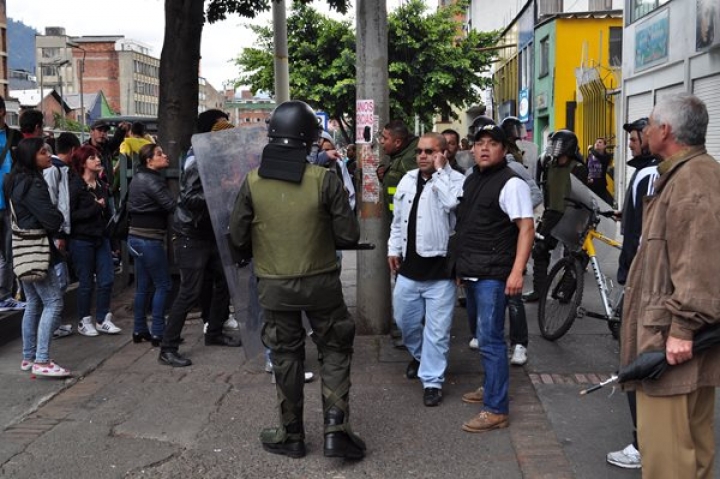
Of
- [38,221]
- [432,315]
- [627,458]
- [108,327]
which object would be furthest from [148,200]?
[627,458]

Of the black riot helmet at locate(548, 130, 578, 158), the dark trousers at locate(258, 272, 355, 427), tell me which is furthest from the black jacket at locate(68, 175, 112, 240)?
the black riot helmet at locate(548, 130, 578, 158)

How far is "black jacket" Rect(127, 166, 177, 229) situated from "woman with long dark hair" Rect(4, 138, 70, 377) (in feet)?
2.58

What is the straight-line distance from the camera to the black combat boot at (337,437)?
4.50 m

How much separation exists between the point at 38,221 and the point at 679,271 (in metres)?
4.70

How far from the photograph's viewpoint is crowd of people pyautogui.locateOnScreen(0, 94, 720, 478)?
11.0 feet

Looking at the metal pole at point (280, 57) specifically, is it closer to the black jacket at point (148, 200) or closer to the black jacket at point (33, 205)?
the black jacket at point (148, 200)

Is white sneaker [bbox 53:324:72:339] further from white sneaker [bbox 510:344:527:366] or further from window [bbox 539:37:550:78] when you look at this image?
window [bbox 539:37:550:78]

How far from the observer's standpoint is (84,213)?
7453 millimetres

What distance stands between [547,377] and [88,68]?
126477 mm

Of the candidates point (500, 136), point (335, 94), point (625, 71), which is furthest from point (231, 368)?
point (335, 94)

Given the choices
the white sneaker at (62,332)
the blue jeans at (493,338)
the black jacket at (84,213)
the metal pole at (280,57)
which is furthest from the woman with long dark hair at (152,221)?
A: the metal pole at (280,57)

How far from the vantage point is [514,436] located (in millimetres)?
4941

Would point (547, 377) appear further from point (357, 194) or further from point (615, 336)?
point (357, 194)

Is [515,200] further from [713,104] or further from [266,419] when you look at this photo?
[713,104]
